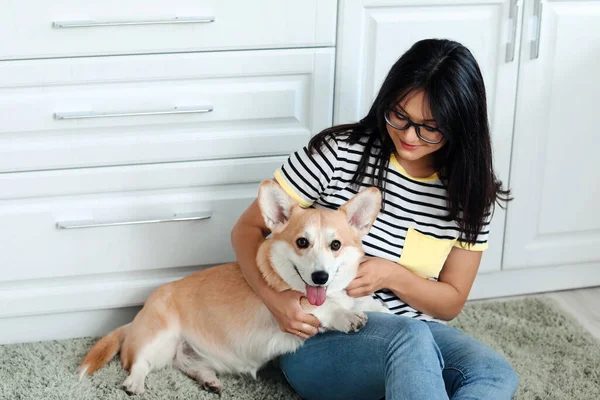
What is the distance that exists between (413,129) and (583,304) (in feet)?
3.56

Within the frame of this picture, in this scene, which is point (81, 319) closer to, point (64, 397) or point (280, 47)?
point (64, 397)

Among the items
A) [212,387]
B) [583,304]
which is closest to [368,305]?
[212,387]

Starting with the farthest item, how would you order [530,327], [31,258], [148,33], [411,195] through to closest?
[530,327], [31,258], [148,33], [411,195]

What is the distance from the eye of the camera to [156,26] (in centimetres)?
192

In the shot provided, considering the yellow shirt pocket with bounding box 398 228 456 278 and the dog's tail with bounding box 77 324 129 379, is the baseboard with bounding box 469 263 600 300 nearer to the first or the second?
the yellow shirt pocket with bounding box 398 228 456 278

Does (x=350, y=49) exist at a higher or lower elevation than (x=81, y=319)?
higher

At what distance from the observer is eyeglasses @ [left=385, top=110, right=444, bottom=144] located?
1.63m

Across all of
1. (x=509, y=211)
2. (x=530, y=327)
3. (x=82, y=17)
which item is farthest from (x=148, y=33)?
(x=530, y=327)

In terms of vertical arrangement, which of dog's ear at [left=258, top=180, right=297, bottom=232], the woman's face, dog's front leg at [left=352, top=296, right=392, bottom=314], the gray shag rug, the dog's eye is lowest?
the gray shag rug

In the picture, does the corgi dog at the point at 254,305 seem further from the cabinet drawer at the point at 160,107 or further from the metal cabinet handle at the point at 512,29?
the metal cabinet handle at the point at 512,29

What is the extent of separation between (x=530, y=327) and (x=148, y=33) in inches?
49.6

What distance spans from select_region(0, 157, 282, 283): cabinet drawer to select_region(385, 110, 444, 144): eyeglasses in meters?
0.52

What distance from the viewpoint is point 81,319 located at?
218 centimetres

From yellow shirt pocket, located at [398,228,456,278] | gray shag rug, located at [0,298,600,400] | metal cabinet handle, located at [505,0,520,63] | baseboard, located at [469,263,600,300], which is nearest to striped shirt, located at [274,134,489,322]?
yellow shirt pocket, located at [398,228,456,278]
